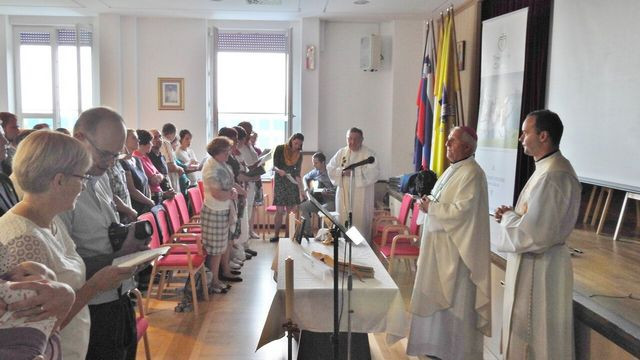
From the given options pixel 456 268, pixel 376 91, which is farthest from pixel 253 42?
pixel 456 268

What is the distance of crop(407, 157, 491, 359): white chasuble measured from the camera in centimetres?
286

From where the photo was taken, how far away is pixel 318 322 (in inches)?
102

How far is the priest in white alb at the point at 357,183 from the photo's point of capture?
19.0ft

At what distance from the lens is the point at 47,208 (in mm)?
1367

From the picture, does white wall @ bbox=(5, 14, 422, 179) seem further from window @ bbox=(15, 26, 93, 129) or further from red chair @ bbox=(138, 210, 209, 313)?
red chair @ bbox=(138, 210, 209, 313)

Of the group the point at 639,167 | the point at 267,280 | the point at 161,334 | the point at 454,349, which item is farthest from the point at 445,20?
the point at 161,334

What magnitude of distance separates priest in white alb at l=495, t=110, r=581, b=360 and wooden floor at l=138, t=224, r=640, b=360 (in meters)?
0.27

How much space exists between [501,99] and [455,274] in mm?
2522

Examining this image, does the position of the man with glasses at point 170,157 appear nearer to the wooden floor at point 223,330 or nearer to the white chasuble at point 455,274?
the wooden floor at point 223,330

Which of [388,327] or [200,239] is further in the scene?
[200,239]

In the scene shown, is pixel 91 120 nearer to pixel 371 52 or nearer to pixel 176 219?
pixel 176 219

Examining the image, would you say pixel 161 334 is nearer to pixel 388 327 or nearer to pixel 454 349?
pixel 388 327

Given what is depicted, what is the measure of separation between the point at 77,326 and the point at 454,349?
2175 mm

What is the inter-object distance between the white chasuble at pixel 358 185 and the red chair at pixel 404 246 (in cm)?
119
